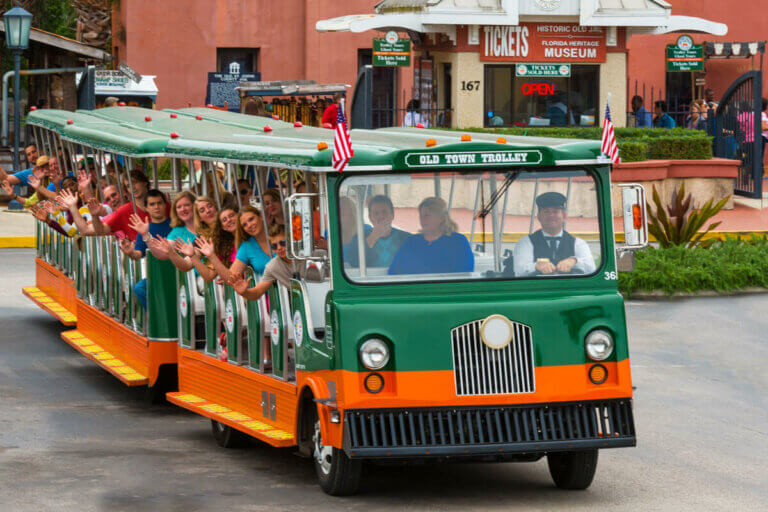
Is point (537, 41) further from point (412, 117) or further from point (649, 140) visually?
point (649, 140)

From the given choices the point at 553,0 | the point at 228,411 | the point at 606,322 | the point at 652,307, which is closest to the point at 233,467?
the point at 228,411

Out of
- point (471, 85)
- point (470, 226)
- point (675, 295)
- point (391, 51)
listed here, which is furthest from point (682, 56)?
point (470, 226)

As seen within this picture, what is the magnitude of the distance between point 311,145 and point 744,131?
1973 cm

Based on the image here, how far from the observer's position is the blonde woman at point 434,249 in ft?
29.1

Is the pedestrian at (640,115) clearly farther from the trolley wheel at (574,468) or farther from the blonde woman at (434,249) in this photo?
the blonde woman at (434,249)

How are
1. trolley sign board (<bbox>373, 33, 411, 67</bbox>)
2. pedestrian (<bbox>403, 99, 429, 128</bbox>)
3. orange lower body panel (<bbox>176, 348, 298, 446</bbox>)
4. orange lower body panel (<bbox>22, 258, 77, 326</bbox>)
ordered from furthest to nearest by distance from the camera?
trolley sign board (<bbox>373, 33, 411, 67</bbox>), pedestrian (<bbox>403, 99, 429, 128</bbox>), orange lower body panel (<bbox>22, 258, 77, 326</bbox>), orange lower body panel (<bbox>176, 348, 298, 446</bbox>)

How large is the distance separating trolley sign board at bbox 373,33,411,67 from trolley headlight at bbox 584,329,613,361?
71.1 feet

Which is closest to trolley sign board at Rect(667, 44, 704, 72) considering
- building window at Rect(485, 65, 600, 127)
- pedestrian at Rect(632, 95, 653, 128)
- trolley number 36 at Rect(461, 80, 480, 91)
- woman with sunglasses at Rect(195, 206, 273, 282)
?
pedestrian at Rect(632, 95, 653, 128)

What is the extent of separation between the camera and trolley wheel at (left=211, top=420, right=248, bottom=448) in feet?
34.7

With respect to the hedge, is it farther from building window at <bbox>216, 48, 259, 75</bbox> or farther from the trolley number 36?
building window at <bbox>216, 48, 259, 75</bbox>

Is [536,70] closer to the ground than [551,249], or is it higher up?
higher up

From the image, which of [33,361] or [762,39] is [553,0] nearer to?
[762,39]

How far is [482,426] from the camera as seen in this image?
28.2 feet

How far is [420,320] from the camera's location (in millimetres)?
8594
